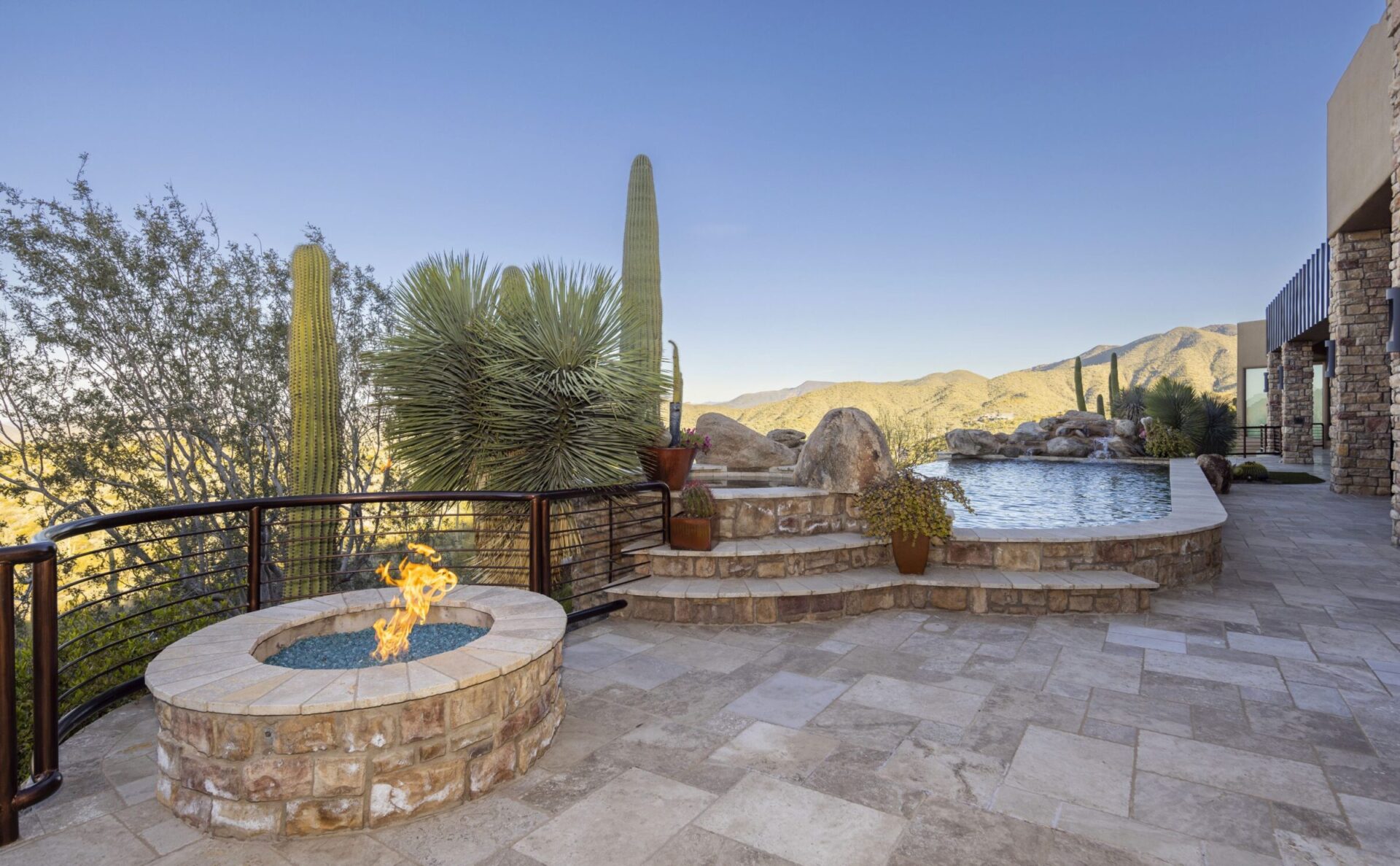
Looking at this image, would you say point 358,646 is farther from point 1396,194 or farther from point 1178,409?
point 1178,409

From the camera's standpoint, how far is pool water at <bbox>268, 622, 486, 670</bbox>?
254cm

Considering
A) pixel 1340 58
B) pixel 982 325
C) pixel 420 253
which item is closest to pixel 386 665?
pixel 420 253

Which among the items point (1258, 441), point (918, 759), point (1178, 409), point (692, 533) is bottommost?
point (918, 759)

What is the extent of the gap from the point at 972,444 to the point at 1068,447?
79.3 inches

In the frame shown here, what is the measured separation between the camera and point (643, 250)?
7508 mm

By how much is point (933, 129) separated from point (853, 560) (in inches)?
512

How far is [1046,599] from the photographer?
4.34 m

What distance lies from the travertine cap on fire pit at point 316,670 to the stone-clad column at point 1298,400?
1781 cm

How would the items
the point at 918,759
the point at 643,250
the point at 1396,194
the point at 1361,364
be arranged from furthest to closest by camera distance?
the point at 1361,364 < the point at 643,250 < the point at 1396,194 < the point at 918,759

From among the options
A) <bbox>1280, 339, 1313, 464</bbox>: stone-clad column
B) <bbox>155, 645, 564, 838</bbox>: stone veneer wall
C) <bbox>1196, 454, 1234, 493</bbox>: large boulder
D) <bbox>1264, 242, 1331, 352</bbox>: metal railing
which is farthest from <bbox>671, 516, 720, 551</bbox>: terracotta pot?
<bbox>1280, 339, 1313, 464</bbox>: stone-clad column

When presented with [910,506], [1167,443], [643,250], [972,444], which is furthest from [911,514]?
[1167,443]

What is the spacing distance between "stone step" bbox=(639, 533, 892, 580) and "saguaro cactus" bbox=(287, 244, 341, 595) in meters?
2.81

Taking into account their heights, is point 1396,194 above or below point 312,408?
above

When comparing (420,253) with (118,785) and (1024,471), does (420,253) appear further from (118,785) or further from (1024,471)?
(1024,471)
